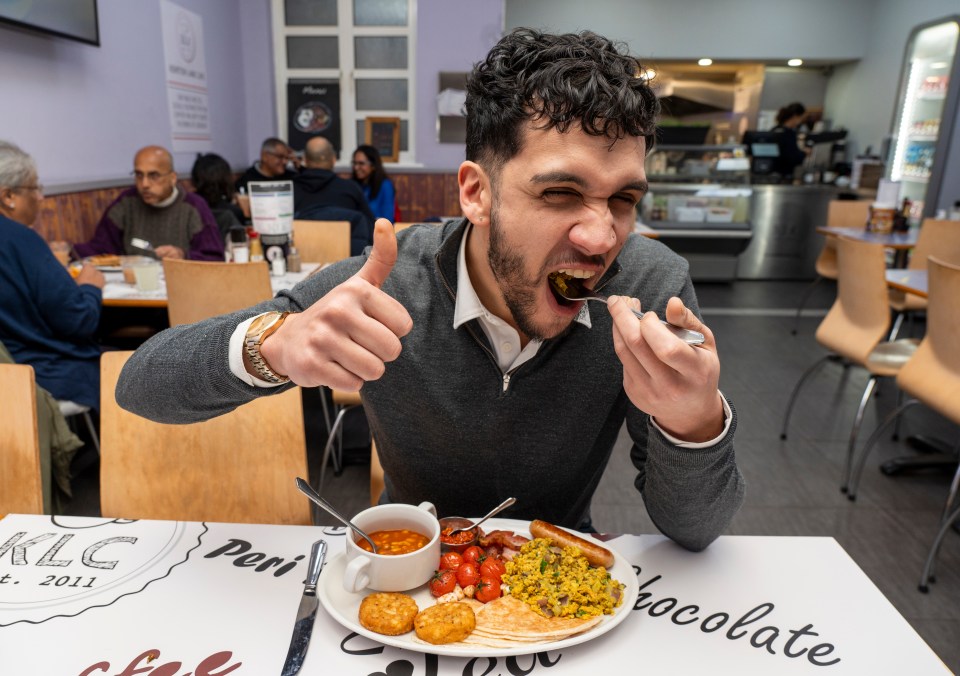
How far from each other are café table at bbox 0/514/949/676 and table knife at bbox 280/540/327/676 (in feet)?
0.04

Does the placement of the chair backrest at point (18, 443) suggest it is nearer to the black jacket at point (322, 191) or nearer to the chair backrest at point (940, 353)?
the chair backrest at point (940, 353)

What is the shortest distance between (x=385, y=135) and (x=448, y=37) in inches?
45.6

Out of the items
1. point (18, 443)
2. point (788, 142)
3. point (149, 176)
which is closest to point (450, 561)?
point (18, 443)

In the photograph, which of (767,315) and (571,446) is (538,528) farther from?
(767,315)

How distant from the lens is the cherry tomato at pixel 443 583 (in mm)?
886

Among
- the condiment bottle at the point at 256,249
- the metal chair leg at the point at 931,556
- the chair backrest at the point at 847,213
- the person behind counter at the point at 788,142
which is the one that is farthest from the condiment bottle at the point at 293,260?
the person behind counter at the point at 788,142

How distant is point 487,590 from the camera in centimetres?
88

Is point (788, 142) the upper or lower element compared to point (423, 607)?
upper

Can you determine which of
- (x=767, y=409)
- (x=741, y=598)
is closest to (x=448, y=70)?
(x=767, y=409)

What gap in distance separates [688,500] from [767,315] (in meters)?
5.40

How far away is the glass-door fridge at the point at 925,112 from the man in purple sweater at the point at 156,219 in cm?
638

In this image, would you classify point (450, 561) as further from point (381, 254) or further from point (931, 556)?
point (931, 556)

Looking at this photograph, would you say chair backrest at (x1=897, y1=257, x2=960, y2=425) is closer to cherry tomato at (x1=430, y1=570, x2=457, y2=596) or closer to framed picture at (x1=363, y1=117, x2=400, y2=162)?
cherry tomato at (x1=430, y1=570, x2=457, y2=596)

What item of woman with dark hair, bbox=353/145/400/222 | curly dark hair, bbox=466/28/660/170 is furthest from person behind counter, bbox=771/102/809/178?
curly dark hair, bbox=466/28/660/170
